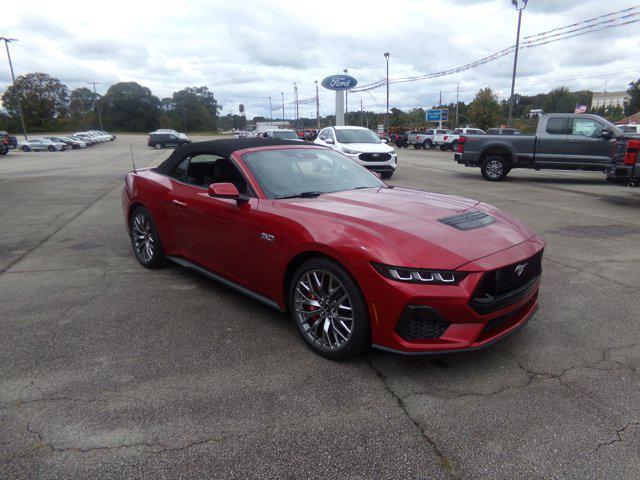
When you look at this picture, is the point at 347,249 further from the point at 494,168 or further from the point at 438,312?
the point at 494,168

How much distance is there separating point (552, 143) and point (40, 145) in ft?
157

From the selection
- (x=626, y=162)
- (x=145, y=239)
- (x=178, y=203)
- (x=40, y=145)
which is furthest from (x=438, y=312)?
(x=40, y=145)

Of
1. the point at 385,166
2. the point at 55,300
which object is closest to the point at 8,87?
the point at 385,166

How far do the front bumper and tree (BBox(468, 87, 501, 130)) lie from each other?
61.9 m

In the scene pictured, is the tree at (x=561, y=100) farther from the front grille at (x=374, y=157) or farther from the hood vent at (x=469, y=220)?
the hood vent at (x=469, y=220)

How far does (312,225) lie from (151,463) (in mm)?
1725

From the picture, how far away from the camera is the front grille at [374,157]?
1406 centimetres

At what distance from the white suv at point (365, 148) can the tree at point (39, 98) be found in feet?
335

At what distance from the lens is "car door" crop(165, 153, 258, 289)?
370 centimetres

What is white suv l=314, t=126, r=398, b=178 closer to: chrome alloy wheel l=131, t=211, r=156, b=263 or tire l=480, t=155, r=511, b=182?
tire l=480, t=155, r=511, b=182

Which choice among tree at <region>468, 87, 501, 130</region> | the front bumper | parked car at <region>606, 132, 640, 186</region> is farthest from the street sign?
the front bumper

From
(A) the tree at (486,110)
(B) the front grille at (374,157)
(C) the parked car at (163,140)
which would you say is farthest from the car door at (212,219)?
(A) the tree at (486,110)

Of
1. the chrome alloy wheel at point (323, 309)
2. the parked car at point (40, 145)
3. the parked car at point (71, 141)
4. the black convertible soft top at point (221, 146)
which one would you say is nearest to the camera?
the chrome alloy wheel at point (323, 309)

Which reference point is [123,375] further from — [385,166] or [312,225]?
[385,166]
